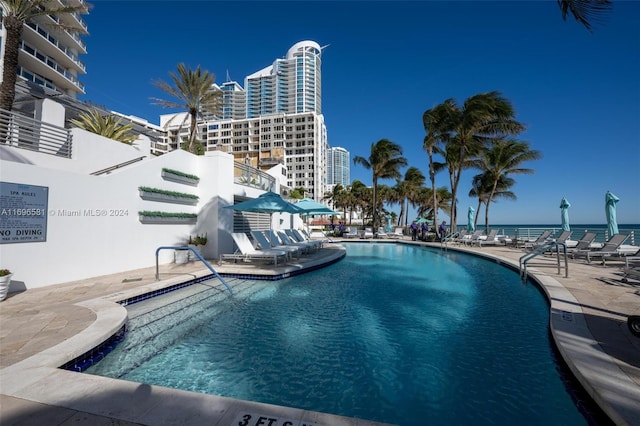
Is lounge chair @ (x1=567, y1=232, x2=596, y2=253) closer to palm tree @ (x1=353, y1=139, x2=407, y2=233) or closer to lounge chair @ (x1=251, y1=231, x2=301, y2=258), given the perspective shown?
lounge chair @ (x1=251, y1=231, x2=301, y2=258)

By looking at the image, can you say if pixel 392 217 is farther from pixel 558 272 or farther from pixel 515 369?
pixel 515 369

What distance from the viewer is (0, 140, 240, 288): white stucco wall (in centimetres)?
621

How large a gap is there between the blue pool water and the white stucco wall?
3.05 m

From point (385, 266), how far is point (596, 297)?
6.59m

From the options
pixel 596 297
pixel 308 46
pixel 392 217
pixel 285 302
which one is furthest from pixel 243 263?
pixel 308 46

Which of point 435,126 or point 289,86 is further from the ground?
point 289,86

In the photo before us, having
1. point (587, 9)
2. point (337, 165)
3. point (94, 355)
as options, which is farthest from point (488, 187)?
point (337, 165)

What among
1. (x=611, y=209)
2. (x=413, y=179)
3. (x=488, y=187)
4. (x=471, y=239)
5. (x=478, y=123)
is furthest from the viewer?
(x=413, y=179)

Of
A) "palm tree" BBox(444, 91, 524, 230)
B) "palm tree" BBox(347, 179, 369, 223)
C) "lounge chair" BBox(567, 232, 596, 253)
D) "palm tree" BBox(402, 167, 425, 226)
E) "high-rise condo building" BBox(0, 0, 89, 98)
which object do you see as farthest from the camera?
"palm tree" BBox(347, 179, 369, 223)

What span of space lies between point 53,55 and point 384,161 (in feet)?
121

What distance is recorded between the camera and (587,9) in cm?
334

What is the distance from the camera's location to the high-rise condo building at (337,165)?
13788 cm

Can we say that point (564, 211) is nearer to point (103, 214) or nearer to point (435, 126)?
point (435, 126)

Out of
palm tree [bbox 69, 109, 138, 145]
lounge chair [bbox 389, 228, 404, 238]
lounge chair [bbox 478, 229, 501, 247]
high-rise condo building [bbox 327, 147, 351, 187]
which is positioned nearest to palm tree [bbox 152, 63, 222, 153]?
palm tree [bbox 69, 109, 138, 145]
